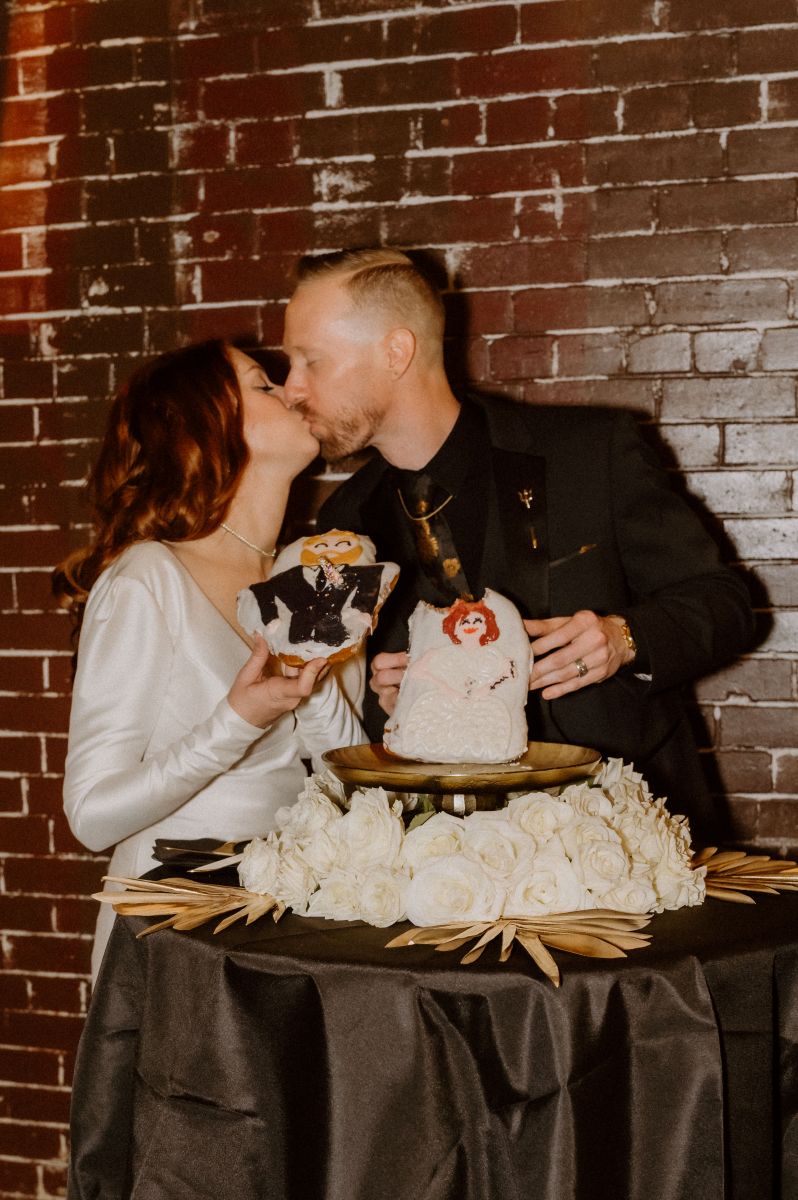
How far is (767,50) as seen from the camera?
2.89 meters

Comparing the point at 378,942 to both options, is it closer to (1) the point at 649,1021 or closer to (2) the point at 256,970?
(2) the point at 256,970

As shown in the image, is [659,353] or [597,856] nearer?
[597,856]

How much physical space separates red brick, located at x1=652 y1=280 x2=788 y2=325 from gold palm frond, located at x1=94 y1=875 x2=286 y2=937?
1991mm

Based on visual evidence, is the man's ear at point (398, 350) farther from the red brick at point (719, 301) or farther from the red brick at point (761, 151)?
the red brick at point (761, 151)

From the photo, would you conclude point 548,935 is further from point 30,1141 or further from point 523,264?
point 30,1141

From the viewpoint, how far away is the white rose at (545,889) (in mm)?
1565

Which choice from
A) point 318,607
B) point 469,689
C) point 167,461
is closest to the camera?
point 469,689

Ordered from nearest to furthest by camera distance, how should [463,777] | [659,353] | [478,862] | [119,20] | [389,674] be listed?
[478,862]
[463,777]
[389,674]
[659,353]
[119,20]

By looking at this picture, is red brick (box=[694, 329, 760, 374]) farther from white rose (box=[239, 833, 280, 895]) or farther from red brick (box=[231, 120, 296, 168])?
white rose (box=[239, 833, 280, 895])

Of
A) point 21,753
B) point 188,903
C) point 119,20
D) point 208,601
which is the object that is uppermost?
point 119,20

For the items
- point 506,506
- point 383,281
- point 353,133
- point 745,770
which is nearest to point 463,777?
point 506,506

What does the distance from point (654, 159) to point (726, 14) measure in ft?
1.32

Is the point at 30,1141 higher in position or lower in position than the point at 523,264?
lower

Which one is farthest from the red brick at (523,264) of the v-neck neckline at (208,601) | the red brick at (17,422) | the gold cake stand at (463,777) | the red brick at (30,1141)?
the red brick at (30,1141)
